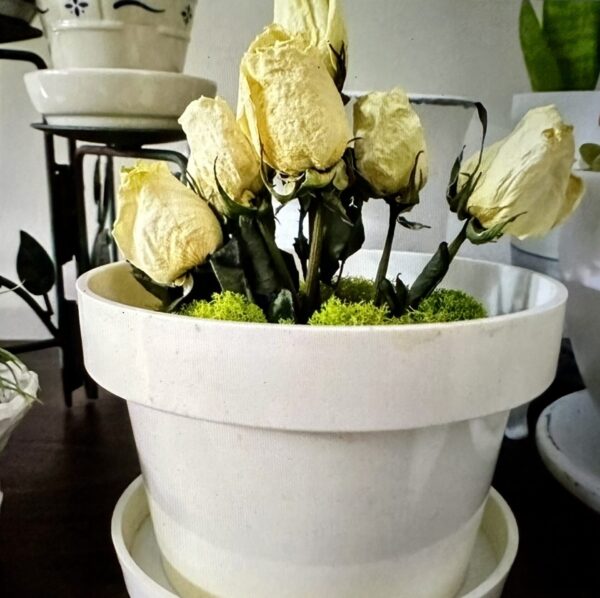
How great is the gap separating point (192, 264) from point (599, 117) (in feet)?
0.84

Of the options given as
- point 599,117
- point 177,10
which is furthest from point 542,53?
point 177,10

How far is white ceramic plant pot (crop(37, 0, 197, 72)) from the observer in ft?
1.20

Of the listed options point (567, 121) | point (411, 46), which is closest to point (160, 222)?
point (567, 121)

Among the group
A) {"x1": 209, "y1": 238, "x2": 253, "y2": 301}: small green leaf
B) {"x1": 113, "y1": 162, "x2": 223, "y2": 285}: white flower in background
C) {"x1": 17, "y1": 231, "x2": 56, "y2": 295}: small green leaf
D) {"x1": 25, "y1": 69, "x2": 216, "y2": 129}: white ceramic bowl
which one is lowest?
{"x1": 17, "y1": 231, "x2": 56, "y2": 295}: small green leaf

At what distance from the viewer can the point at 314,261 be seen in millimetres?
224

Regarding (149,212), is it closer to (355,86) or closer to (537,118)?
(537,118)

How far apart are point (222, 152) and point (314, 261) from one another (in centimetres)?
5

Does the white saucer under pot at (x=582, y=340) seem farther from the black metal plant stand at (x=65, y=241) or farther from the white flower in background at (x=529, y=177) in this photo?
the black metal plant stand at (x=65, y=241)

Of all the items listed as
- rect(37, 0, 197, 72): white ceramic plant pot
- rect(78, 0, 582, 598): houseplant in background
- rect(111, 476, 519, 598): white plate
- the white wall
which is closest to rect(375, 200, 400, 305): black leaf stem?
rect(78, 0, 582, 598): houseplant in background

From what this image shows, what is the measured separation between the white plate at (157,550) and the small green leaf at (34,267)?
0.22 metres

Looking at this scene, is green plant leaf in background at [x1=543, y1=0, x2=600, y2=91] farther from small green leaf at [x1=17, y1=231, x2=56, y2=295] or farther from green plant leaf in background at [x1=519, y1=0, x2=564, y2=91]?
small green leaf at [x1=17, y1=231, x2=56, y2=295]

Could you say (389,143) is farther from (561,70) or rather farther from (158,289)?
(561,70)

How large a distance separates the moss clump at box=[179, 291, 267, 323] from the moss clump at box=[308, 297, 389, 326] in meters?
0.02

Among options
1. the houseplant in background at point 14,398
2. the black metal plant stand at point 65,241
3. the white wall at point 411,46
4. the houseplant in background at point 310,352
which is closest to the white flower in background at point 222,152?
the houseplant in background at point 310,352
